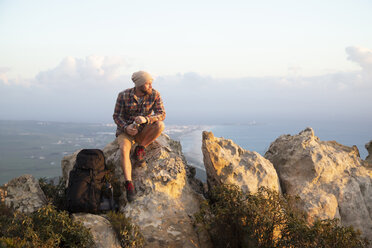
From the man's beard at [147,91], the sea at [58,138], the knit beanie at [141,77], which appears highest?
the knit beanie at [141,77]

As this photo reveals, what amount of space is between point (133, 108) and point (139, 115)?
0.23 metres

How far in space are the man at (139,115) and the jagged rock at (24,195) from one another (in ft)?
7.52

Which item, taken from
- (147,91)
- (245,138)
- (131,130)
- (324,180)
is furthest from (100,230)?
(245,138)

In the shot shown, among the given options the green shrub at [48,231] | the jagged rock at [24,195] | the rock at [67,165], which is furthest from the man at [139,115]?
the jagged rock at [24,195]

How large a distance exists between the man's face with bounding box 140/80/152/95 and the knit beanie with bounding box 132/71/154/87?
0.26ft

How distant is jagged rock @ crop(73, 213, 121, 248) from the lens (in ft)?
18.3

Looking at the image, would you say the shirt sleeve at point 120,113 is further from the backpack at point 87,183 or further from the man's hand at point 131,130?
the backpack at point 87,183

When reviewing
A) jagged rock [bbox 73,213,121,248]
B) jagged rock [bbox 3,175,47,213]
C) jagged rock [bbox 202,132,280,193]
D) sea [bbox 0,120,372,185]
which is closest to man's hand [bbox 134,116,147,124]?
jagged rock [bbox 202,132,280,193]

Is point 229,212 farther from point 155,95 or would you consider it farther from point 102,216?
point 155,95

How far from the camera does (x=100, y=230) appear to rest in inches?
226

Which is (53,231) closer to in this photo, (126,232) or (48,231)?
(48,231)

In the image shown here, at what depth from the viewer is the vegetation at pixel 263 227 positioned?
18.5 ft

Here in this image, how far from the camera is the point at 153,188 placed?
682 centimetres

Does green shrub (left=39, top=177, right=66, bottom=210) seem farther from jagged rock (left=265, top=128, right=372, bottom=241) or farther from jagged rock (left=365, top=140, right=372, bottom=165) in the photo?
jagged rock (left=365, top=140, right=372, bottom=165)
